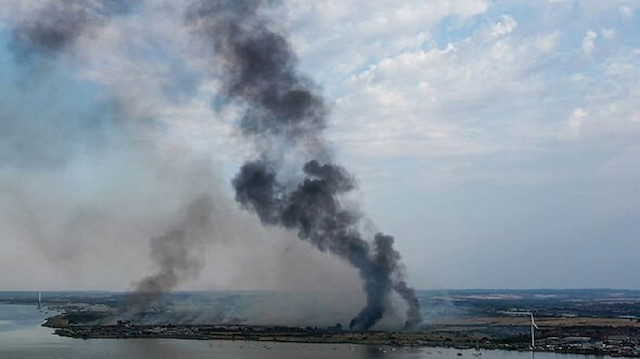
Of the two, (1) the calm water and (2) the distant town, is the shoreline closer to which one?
(2) the distant town

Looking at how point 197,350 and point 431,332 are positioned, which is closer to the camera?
point 197,350

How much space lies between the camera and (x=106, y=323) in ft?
194

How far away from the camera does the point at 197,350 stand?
4069 cm

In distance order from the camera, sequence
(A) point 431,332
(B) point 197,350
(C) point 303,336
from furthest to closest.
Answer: (A) point 431,332, (C) point 303,336, (B) point 197,350

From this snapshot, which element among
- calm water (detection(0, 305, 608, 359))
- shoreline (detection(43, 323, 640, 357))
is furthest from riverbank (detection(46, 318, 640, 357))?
calm water (detection(0, 305, 608, 359))

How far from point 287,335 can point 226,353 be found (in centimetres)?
879

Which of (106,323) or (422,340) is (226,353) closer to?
(422,340)

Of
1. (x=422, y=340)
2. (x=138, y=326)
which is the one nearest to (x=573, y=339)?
(x=422, y=340)

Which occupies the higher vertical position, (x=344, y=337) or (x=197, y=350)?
(x=344, y=337)

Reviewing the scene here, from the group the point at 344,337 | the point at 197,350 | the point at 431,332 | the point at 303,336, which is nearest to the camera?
the point at 197,350

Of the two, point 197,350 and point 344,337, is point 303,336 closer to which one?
point 344,337

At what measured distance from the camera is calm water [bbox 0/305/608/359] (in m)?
38.0

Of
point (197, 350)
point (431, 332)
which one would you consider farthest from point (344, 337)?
point (197, 350)

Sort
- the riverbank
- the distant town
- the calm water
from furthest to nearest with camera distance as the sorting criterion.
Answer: the distant town
the riverbank
the calm water
